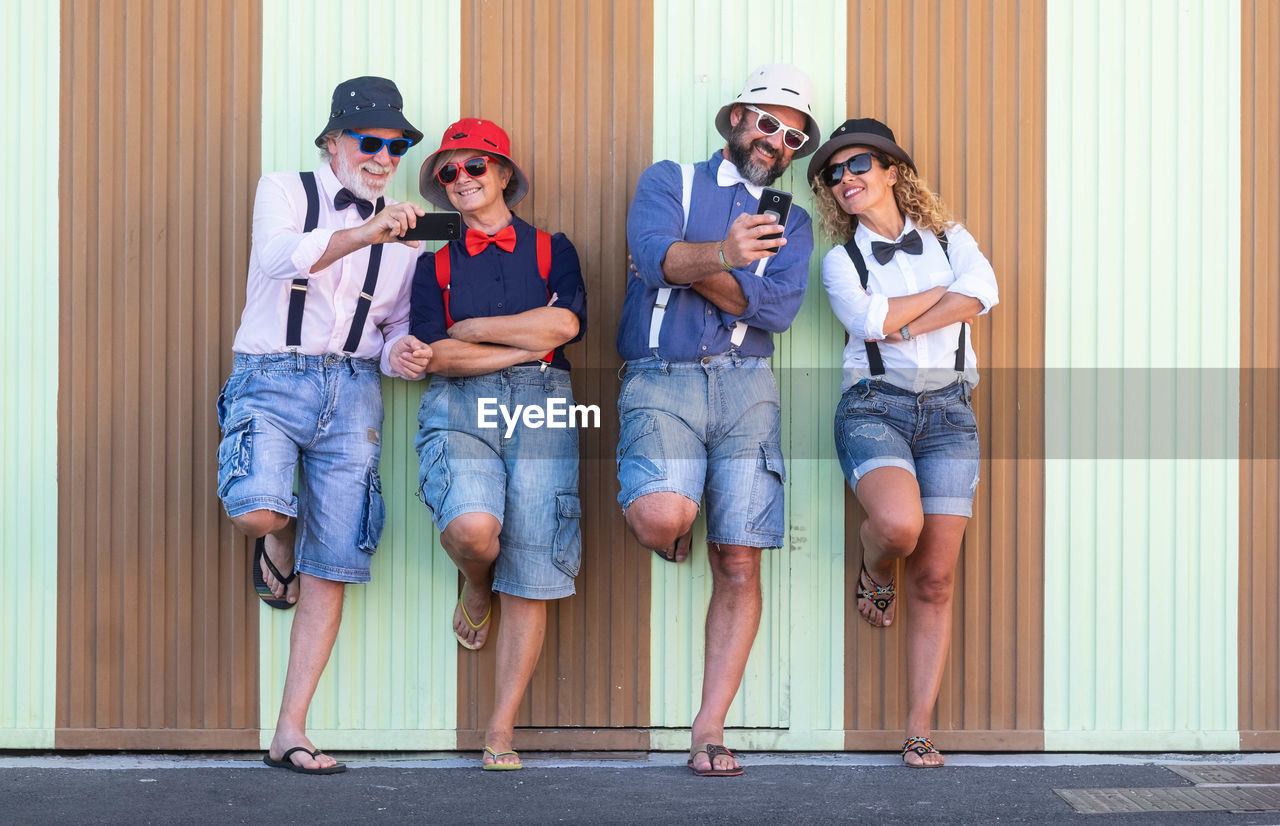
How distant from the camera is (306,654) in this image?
13.3 ft

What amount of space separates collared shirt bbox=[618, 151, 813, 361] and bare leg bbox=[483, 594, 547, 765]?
3.00 feet

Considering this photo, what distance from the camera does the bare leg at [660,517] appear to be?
3.87 metres

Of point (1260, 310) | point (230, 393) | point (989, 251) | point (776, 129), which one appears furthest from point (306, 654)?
point (1260, 310)

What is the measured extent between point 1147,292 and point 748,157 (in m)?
1.53

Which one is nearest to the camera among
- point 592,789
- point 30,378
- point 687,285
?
point 592,789

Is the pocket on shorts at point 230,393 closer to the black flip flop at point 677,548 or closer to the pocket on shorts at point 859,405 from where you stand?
the black flip flop at point 677,548

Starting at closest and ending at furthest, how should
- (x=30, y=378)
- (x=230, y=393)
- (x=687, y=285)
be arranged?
(x=687, y=285), (x=230, y=393), (x=30, y=378)

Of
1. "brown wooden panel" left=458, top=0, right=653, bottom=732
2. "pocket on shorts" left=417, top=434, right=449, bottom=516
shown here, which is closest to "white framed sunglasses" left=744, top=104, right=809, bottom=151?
"brown wooden panel" left=458, top=0, right=653, bottom=732

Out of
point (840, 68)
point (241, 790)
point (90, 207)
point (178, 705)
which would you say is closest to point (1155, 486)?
point (840, 68)

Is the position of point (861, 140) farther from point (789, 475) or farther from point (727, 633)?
point (727, 633)

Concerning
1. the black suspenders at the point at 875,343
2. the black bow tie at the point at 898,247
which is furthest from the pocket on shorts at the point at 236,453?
the black bow tie at the point at 898,247

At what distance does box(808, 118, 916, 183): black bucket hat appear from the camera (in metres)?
4.07

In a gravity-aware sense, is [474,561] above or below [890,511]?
below

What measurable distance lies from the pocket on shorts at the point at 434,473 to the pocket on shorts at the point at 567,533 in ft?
1.25
